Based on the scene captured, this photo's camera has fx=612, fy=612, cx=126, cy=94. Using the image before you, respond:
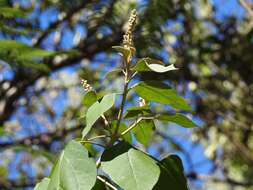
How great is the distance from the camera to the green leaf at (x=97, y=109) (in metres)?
1.26

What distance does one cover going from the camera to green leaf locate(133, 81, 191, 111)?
135 cm

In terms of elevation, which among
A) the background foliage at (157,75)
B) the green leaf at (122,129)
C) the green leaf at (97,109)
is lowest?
the background foliage at (157,75)

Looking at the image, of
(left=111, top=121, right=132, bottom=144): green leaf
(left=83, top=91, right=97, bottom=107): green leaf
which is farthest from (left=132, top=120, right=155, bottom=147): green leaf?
(left=83, top=91, right=97, bottom=107): green leaf

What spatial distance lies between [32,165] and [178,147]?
1.54 m

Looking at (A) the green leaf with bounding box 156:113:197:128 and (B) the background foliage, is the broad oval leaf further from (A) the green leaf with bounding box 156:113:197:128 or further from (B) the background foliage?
(B) the background foliage

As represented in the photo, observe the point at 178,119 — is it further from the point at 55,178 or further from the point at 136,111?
the point at 55,178

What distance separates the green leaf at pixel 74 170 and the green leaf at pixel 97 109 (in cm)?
4

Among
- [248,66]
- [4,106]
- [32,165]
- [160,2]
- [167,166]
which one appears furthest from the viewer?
[32,165]

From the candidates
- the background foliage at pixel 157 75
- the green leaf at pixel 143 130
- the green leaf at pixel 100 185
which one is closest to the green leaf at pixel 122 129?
the green leaf at pixel 143 130

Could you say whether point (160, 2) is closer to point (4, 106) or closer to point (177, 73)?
point (177, 73)

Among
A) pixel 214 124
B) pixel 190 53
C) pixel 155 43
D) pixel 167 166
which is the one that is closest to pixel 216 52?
pixel 190 53

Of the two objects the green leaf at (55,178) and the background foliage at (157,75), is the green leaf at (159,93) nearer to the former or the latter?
the green leaf at (55,178)

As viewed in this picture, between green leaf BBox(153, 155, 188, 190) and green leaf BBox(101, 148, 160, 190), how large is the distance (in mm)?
72

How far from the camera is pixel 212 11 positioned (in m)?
5.33
